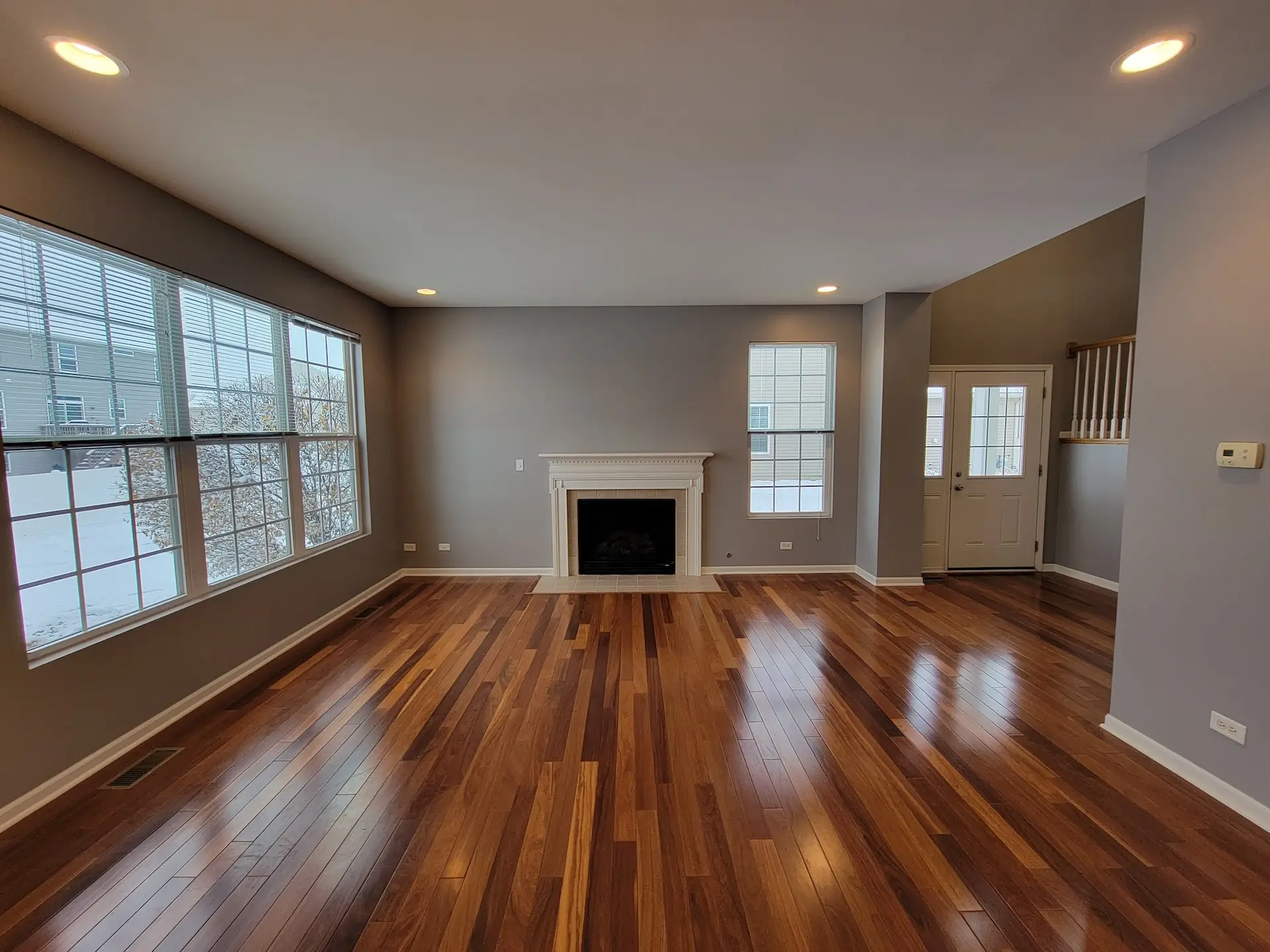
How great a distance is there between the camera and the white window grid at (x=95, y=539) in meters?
1.93

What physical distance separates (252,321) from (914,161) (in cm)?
384

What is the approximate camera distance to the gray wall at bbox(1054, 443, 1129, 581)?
14.6 ft

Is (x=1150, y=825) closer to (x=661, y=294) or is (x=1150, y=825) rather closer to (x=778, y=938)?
(x=778, y=938)

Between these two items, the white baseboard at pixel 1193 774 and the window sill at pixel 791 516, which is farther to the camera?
the window sill at pixel 791 516

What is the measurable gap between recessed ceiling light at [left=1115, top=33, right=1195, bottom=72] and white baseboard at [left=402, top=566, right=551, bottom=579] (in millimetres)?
4820

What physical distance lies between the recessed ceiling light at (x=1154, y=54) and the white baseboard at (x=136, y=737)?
466 centimetres

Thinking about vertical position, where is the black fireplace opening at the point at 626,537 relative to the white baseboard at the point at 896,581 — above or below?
above

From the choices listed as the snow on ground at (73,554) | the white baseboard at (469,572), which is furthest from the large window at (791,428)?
the snow on ground at (73,554)

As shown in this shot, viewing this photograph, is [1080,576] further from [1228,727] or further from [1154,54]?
[1154,54]

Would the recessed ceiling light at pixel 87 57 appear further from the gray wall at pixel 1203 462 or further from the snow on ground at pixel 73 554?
the gray wall at pixel 1203 462

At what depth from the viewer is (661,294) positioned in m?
4.38

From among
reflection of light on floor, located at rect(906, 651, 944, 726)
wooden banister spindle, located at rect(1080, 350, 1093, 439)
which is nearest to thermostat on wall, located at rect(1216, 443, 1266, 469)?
reflection of light on floor, located at rect(906, 651, 944, 726)

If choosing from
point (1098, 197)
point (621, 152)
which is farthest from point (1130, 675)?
point (621, 152)

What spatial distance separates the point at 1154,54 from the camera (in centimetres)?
156
